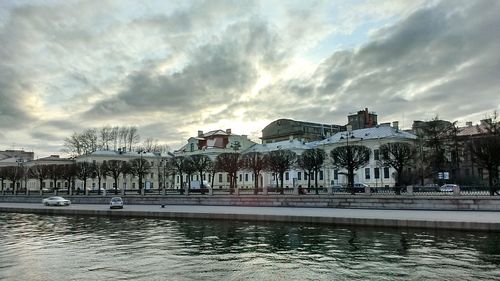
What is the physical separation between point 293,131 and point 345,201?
8495cm

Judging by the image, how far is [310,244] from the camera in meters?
20.5

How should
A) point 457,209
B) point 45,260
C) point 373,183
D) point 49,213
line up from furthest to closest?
point 373,183 → point 49,213 → point 457,209 → point 45,260

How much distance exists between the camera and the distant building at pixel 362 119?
10300 centimetres

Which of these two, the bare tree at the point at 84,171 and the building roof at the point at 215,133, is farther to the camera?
the building roof at the point at 215,133

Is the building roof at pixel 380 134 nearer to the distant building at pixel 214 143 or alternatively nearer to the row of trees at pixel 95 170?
the distant building at pixel 214 143

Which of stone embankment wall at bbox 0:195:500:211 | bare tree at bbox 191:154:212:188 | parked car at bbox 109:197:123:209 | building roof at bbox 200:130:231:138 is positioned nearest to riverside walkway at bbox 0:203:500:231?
stone embankment wall at bbox 0:195:500:211

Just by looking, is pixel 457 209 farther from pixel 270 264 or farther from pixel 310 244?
pixel 270 264

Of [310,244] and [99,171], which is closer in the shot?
[310,244]

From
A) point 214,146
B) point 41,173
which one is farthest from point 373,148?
A: point 41,173

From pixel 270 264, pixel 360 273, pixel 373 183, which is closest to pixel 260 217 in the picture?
pixel 270 264

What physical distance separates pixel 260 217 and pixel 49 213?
83.4 ft

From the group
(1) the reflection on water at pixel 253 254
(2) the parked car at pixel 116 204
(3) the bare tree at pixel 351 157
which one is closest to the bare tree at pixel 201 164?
(3) the bare tree at pixel 351 157

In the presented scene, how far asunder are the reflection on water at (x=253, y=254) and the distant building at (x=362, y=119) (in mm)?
79429

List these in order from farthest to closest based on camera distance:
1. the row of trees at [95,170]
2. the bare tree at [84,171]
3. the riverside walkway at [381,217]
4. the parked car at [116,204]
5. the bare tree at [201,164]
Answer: the bare tree at [84,171] → the row of trees at [95,170] → the bare tree at [201,164] → the parked car at [116,204] → the riverside walkway at [381,217]
